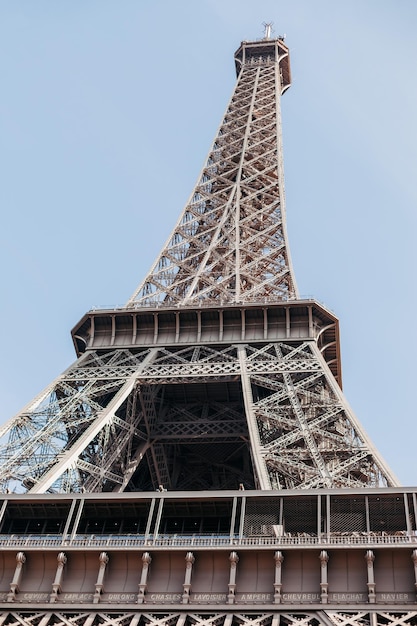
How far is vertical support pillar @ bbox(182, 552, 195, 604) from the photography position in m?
25.3

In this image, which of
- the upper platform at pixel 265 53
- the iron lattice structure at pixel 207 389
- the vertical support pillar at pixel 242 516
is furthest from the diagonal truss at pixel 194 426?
the upper platform at pixel 265 53

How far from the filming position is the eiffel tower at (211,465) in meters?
25.3

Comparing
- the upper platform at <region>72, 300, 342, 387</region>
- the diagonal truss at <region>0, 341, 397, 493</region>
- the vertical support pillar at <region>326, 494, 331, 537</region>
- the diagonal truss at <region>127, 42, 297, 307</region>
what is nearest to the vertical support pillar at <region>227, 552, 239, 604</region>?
the vertical support pillar at <region>326, 494, 331, 537</region>

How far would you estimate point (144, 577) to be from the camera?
26000 millimetres

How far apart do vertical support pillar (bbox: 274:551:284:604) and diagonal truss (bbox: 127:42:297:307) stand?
912 inches

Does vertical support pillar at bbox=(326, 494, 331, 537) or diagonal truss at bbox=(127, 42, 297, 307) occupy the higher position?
diagonal truss at bbox=(127, 42, 297, 307)

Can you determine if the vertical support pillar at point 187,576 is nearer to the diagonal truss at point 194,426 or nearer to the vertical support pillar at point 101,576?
the vertical support pillar at point 101,576

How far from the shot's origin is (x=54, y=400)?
41281 mm

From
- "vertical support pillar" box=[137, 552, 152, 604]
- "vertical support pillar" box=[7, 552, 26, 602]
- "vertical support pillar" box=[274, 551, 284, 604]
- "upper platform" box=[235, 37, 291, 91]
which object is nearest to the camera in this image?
"vertical support pillar" box=[274, 551, 284, 604]

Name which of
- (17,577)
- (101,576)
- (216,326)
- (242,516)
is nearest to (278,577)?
(242,516)

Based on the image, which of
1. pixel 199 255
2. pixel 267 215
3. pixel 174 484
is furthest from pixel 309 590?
pixel 267 215

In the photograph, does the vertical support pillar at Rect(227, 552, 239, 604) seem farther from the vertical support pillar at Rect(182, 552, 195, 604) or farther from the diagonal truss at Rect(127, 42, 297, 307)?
the diagonal truss at Rect(127, 42, 297, 307)

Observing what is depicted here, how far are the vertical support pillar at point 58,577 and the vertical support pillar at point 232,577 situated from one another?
476 cm

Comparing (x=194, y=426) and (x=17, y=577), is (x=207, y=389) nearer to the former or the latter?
(x=194, y=426)
